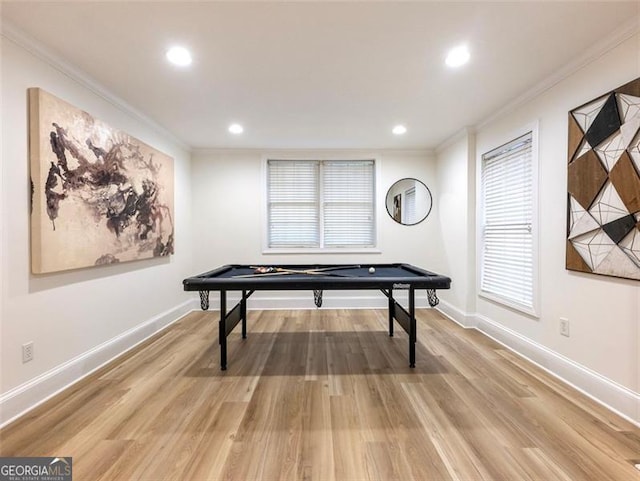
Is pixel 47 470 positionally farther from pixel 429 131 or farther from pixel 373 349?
pixel 429 131

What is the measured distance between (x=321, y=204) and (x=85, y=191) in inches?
118

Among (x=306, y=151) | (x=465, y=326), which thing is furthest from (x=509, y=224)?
(x=306, y=151)

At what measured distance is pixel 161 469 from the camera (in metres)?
1.40

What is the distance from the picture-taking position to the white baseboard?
178 cm

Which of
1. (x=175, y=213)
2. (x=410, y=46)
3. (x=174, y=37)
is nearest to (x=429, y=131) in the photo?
(x=410, y=46)

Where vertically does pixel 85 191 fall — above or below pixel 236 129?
below

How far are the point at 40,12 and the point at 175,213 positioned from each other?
2490 millimetres

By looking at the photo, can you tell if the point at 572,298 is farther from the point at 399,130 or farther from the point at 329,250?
the point at 329,250

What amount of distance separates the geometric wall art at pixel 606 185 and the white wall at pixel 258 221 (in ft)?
7.59

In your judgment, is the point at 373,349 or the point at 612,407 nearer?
the point at 612,407


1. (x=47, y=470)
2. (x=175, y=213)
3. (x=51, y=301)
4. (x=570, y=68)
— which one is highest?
(x=570, y=68)

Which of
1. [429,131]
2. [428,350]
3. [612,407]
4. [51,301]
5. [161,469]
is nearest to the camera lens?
[161,469]

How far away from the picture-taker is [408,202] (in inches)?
179

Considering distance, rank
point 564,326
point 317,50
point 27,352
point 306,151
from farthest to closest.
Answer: point 306,151 < point 564,326 < point 317,50 < point 27,352
